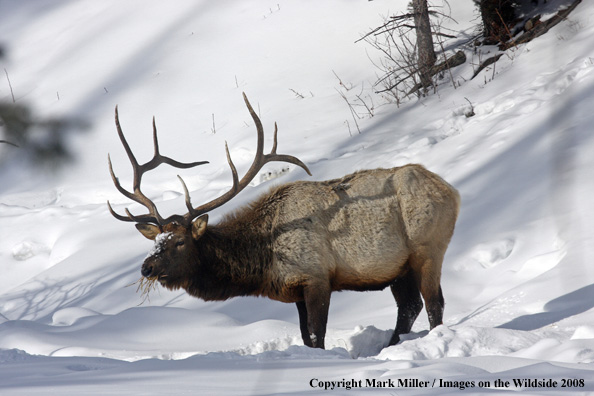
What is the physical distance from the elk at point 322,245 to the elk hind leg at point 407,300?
0.03 feet

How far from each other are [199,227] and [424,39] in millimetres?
7314

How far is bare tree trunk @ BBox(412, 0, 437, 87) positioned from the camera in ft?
37.2

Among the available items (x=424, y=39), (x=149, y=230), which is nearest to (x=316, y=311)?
(x=149, y=230)

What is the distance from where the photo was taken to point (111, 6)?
19.5 meters

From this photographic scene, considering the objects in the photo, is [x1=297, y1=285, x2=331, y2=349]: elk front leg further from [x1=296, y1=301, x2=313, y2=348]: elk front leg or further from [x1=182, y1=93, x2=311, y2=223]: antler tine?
[x1=182, y1=93, x2=311, y2=223]: antler tine

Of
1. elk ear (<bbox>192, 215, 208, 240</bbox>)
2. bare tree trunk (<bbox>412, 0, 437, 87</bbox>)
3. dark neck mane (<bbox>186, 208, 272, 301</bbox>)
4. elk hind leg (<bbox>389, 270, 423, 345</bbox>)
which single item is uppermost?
bare tree trunk (<bbox>412, 0, 437, 87</bbox>)

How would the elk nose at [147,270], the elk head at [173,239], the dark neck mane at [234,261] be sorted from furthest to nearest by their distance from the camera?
1. the dark neck mane at [234,261]
2. the elk head at [173,239]
3. the elk nose at [147,270]

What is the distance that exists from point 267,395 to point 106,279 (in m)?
6.82

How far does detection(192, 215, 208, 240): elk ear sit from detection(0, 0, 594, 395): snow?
96 cm

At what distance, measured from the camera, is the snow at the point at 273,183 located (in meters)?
3.09

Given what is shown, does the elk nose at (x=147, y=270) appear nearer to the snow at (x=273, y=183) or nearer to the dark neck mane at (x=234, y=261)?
the dark neck mane at (x=234, y=261)

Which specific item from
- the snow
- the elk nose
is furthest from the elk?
the snow

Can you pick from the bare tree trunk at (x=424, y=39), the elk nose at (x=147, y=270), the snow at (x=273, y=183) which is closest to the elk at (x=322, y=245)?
the elk nose at (x=147, y=270)

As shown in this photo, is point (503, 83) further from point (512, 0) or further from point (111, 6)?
point (111, 6)
